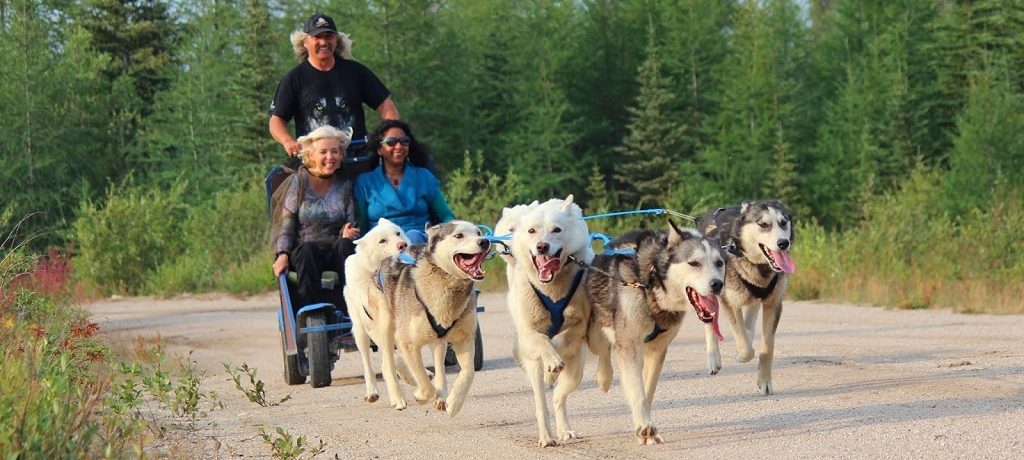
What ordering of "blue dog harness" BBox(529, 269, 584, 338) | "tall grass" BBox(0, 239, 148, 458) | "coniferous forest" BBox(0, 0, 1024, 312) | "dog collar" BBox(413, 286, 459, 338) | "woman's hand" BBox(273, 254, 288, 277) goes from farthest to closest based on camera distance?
"coniferous forest" BBox(0, 0, 1024, 312) → "woman's hand" BBox(273, 254, 288, 277) → "dog collar" BBox(413, 286, 459, 338) → "blue dog harness" BBox(529, 269, 584, 338) → "tall grass" BBox(0, 239, 148, 458)

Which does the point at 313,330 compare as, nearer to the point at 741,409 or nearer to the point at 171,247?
the point at 741,409

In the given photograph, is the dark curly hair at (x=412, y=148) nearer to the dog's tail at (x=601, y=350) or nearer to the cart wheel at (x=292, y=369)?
the cart wheel at (x=292, y=369)

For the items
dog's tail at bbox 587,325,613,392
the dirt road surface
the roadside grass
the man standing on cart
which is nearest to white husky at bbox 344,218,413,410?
the dirt road surface

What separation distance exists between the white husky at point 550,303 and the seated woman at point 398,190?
2.51 metres

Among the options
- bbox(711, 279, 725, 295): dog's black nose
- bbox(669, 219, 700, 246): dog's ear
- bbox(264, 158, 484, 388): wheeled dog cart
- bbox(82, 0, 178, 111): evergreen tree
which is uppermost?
bbox(82, 0, 178, 111): evergreen tree

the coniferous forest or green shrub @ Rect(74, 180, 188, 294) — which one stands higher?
the coniferous forest

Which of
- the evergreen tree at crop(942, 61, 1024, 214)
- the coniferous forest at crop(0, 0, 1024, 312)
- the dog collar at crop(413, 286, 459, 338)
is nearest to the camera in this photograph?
the dog collar at crop(413, 286, 459, 338)

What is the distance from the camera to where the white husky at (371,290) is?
9.20 meters

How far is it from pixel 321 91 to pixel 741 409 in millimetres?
4364

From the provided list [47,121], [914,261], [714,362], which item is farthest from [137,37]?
[714,362]

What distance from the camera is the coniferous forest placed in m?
43.6

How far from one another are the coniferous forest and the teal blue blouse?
2886 centimetres

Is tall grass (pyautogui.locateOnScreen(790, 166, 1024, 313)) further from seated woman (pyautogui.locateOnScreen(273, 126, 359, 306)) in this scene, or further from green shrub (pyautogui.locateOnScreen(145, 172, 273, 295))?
green shrub (pyautogui.locateOnScreen(145, 172, 273, 295))

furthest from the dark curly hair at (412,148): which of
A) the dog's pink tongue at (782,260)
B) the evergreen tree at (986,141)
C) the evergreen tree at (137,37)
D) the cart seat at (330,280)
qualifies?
the evergreen tree at (137,37)
